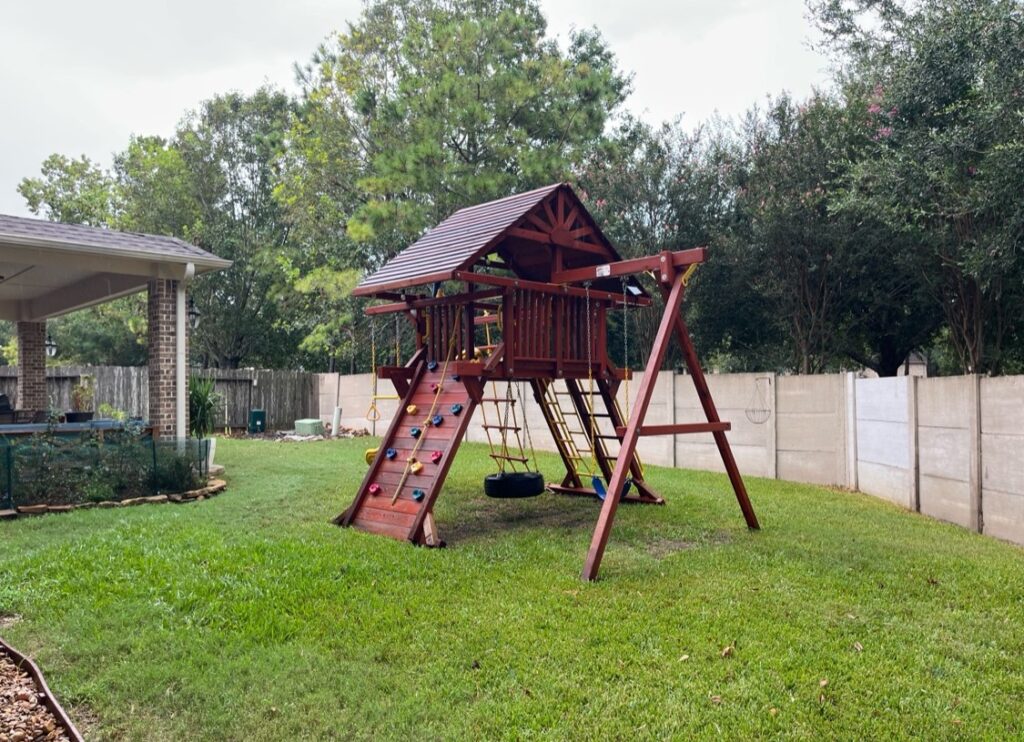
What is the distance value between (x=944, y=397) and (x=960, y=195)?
249cm

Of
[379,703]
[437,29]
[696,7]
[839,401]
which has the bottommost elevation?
[379,703]

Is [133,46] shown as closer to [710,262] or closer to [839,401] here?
[710,262]

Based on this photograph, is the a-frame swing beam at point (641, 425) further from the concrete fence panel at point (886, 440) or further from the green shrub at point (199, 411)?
the green shrub at point (199, 411)

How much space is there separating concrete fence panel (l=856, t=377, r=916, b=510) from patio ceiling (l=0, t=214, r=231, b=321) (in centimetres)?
878

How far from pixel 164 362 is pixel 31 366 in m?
5.92

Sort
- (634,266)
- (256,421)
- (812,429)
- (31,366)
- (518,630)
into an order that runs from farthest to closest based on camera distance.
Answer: (256,421) → (31,366) → (812,429) → (634,266) → (518,630)

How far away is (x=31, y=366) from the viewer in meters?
13.5

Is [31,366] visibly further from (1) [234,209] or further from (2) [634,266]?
(1) [234,209]

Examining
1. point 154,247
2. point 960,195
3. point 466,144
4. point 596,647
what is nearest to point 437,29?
point 466,144

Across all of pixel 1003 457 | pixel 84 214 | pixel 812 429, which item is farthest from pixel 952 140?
pixel 84 214

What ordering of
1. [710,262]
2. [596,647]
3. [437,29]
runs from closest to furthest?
1. [596,647]
2. [710,262]
3. [437,29]

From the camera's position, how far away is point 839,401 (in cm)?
975

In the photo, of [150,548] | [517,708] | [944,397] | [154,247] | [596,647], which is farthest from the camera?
[154,247]

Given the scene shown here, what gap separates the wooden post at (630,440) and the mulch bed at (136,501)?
5111mm
